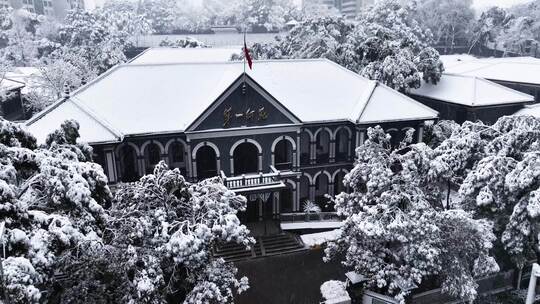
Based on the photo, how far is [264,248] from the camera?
80.7 ft

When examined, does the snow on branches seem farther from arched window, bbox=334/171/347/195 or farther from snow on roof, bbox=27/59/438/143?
arched window, bbox=334/171/347/195

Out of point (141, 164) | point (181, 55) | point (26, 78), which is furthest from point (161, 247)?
point (26, 78)

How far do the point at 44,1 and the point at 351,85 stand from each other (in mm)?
110722

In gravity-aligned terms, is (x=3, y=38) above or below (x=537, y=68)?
above

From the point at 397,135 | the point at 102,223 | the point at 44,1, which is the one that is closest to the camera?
the point at 102,223

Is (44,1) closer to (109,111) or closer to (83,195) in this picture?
(109,111)

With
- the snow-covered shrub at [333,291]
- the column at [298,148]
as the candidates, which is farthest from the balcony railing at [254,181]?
the snow-covered shrub at [333,291]

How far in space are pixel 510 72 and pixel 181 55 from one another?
37.2 m

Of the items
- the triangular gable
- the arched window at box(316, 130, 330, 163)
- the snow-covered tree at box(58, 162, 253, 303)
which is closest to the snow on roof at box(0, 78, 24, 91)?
the triangular gable

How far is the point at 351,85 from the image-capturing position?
30141mm

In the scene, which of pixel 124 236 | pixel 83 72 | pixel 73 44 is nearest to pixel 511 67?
pixel 124 236

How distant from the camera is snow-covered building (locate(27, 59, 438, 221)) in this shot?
80.4 ft

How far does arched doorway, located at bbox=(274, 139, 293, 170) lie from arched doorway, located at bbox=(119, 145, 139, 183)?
9126mm

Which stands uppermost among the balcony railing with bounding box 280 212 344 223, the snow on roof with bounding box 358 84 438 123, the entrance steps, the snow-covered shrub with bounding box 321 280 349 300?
the snow on roof with bounding box 358 84 438 123
